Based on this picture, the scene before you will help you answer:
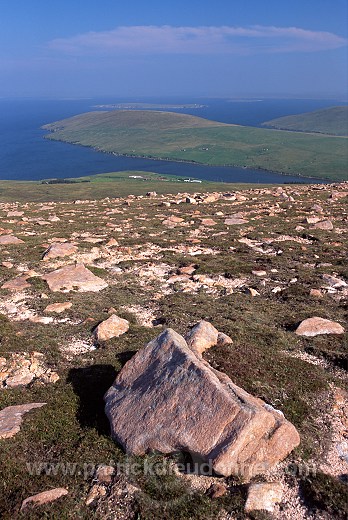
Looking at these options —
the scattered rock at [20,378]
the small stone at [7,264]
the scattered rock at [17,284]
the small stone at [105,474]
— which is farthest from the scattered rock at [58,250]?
the small stone at [105,474]

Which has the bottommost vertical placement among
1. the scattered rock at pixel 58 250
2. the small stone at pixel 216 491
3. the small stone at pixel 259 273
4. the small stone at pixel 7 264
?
the small stone at pixel 259 273

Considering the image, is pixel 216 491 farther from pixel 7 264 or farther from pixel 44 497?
pixel 7 264

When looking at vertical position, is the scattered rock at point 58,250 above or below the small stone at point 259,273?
above

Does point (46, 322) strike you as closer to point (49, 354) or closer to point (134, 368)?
point (49, 354)

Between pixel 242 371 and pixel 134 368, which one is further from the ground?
pixel 134 368

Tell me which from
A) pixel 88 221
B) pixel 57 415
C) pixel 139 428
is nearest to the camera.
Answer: pixel 139 428

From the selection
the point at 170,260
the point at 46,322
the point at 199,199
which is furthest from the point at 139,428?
the point at 199,199

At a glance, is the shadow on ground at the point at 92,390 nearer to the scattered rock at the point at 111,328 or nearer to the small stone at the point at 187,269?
the scattered rock at the point at 111,328
